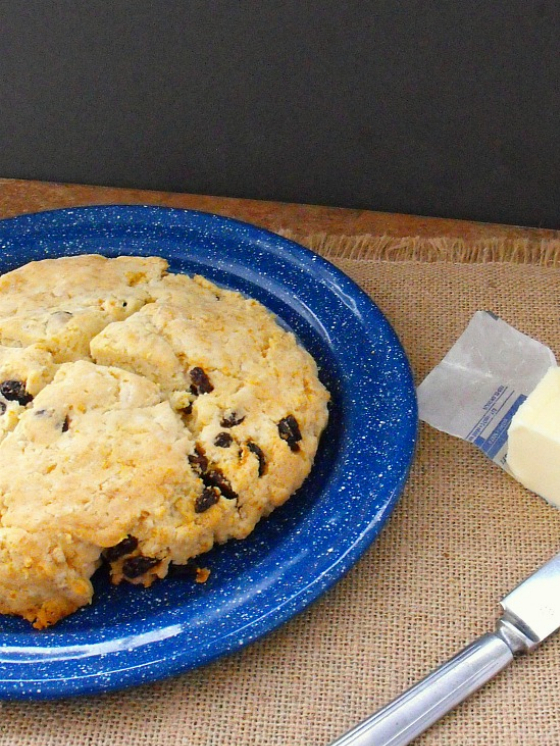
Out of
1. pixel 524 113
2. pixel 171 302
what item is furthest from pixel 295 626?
pixel 524 113

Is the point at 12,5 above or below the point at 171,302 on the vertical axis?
above

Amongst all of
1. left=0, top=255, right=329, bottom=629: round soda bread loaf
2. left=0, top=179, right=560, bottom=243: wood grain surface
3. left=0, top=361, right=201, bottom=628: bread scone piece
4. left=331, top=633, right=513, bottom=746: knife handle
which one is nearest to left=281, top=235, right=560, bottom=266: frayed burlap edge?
left=0, top=179, right=560, bottom=243: wood grain surface

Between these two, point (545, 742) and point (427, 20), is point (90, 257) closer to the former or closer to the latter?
point (427, 20)

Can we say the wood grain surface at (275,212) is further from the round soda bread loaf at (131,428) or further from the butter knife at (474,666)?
the butter knife at (474,666)

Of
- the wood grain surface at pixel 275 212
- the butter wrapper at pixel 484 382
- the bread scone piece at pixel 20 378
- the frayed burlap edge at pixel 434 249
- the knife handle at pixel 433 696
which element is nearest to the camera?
the knife handle at pixel 433 696

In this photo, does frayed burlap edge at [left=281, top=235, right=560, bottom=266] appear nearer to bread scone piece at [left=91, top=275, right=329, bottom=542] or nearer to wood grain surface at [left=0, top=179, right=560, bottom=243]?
wood grain surface at [left=0, top=179, right=560, bottom=243]

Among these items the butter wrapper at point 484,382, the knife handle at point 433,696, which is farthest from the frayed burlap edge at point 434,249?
A: the knife handle at point 433,696
